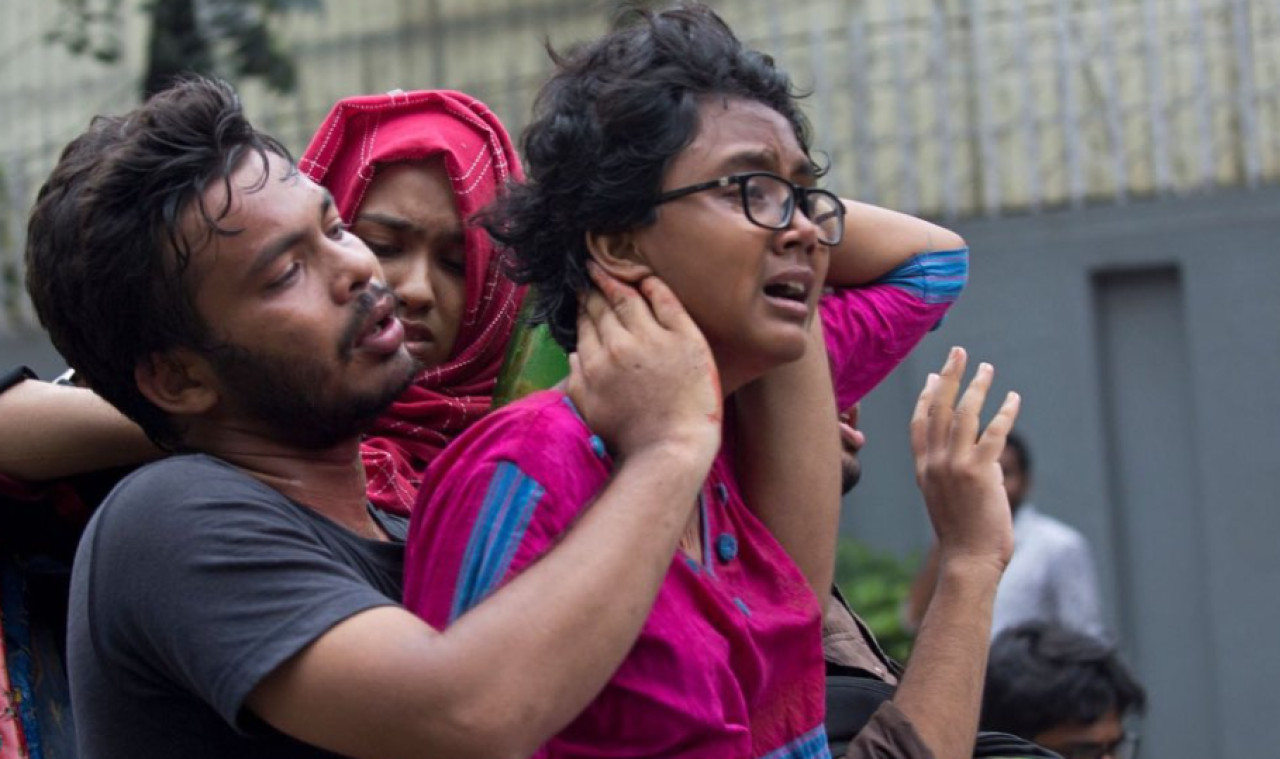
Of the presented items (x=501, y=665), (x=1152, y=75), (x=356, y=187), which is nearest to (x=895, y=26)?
(x=1152, y=75)

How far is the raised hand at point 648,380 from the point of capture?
2.08 m

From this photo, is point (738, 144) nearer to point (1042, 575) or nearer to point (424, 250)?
point (424, 250)

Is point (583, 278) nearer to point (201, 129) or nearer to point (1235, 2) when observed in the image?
point (201, 129)

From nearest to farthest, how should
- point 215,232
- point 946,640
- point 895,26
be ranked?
point 215,232
point 946,640
point 895,26

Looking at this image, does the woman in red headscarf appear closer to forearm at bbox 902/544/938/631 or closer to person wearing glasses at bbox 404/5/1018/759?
person wearing glasses at bbox 404/5/1018/759

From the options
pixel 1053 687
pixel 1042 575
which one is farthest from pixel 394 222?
pixel 1042 575

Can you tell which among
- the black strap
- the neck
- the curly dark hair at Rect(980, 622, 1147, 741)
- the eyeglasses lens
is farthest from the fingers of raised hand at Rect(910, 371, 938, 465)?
the curly dark hair at Rect(980, 622, 1147, 741)

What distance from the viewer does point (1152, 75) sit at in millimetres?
7074

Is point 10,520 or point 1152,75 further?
point 1152,75

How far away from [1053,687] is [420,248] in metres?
1.83

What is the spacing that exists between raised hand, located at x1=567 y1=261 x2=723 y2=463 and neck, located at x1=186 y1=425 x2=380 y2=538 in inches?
12.5

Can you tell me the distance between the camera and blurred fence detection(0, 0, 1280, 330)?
7043 millimetres

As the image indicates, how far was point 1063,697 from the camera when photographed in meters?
3.96

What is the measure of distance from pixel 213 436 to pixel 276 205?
0.89ft
